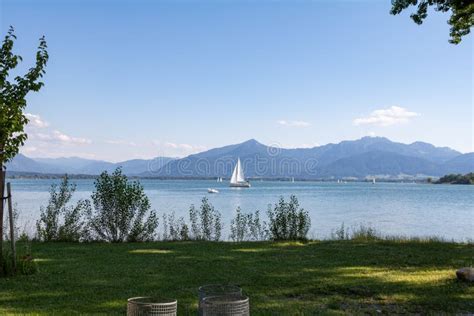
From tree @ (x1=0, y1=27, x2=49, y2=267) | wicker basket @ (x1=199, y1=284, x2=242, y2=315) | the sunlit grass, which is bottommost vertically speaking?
the sunlit grass

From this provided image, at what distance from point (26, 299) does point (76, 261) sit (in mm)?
4245

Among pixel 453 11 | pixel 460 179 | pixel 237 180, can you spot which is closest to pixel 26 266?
pixel 453 11

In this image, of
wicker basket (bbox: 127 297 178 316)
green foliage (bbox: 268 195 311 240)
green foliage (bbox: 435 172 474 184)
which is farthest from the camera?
green foliage (bbox: 435 172 474 184)

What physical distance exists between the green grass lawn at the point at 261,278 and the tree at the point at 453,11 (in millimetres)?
7968

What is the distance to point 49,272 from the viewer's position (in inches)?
388

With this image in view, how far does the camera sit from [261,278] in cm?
947

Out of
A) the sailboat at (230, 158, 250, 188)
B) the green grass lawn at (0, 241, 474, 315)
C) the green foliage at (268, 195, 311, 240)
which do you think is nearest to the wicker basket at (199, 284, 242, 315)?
the green grass lawn at (0, 241, 474, 315)

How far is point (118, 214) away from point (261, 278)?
914 cm

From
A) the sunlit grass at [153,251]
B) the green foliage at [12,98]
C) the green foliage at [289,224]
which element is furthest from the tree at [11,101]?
the green foliage at [289,224]

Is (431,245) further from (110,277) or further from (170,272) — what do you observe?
(110,277)

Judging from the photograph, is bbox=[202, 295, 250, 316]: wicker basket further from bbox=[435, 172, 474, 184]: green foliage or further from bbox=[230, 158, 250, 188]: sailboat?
bbox=[435, 172, 474, 184]: green foliage

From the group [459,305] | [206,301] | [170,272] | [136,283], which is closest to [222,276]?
[170,272]

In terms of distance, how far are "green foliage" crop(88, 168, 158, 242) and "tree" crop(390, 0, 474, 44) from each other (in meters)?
11.7

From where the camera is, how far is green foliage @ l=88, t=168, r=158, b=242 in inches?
674
